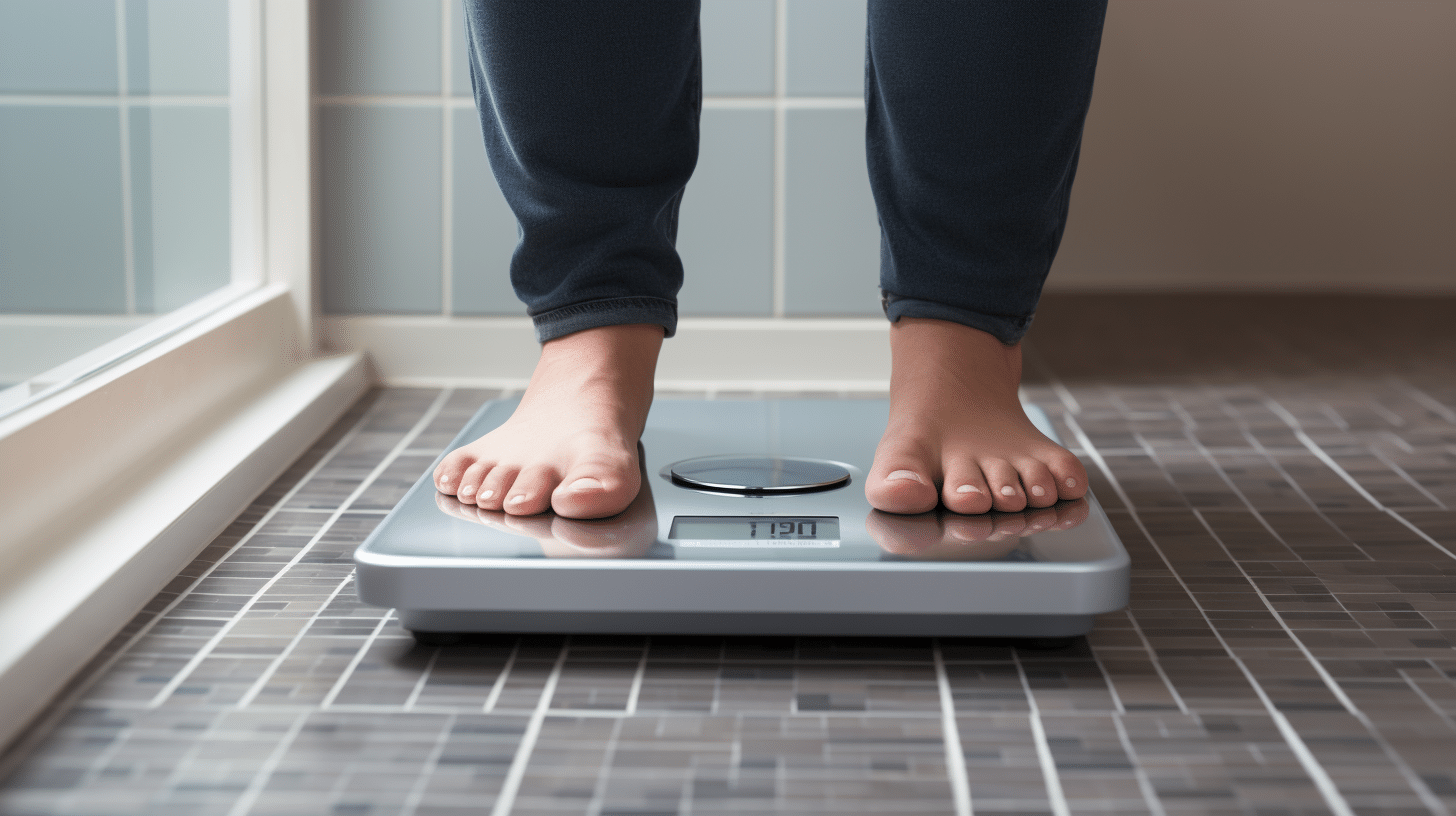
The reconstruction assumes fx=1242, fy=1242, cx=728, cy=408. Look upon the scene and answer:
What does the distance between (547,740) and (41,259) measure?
1.60 ft

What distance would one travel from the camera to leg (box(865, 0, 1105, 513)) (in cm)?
71

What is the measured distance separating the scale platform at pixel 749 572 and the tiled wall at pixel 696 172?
26.1 inches

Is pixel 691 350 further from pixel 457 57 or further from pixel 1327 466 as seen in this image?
pixel 1327 466

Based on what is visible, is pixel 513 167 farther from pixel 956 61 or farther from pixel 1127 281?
pixel 1127 281

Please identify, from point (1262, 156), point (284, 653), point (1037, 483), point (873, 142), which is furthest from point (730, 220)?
point (1262, 156)

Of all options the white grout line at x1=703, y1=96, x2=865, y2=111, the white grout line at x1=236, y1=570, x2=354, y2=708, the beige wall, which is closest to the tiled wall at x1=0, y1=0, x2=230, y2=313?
the white grout line at x1=236, y1=570, x2=354, y2=708

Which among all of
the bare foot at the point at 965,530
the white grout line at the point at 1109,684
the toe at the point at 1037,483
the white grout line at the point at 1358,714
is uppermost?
the toe at the point at 1037,483

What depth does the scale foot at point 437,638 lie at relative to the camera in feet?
1.95

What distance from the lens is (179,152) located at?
1.04 m

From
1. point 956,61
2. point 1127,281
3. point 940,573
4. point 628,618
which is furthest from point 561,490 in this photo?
point 1127,281

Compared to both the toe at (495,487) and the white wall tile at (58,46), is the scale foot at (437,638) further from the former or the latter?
the white wall tile at (58,46)

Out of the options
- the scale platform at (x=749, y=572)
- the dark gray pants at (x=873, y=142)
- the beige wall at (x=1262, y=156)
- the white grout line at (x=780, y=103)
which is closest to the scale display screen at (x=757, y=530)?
the scale platform at (x=749, y=572)

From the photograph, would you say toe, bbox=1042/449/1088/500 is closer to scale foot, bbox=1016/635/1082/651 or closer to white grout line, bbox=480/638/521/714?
scale foot, bbox=1016/635/1082/651

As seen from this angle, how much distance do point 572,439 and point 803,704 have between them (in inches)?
8.9
